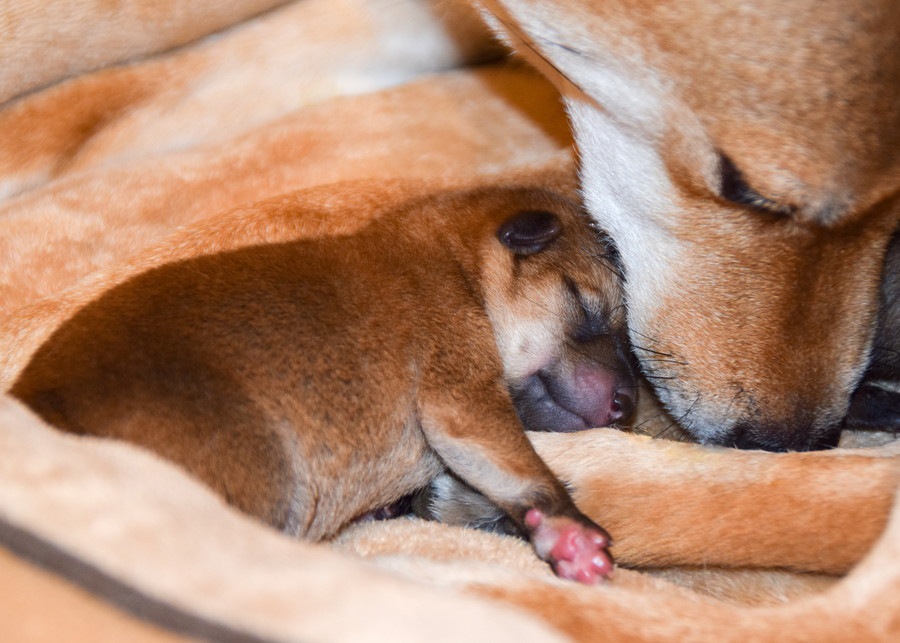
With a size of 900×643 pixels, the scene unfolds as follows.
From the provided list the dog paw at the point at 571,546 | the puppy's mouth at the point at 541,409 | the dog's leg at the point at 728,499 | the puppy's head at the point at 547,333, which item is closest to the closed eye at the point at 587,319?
the puppy's head at the point at 547,333

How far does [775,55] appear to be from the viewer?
1647 mm

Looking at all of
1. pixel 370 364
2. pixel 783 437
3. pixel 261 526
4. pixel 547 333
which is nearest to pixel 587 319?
pixel 547 333

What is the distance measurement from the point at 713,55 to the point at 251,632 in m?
1.19

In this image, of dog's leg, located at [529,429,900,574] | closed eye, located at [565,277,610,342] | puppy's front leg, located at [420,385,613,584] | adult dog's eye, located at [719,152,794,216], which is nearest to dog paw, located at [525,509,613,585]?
puppy's front leg, located at [420,385,613,584]

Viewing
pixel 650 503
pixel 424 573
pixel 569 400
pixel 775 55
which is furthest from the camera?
pixel 569 400

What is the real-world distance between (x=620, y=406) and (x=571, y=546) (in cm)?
49

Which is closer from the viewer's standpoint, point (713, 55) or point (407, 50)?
point (713, 55)

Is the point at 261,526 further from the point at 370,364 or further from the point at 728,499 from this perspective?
the point at 728,499

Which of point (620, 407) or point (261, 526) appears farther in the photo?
point (620, 407)

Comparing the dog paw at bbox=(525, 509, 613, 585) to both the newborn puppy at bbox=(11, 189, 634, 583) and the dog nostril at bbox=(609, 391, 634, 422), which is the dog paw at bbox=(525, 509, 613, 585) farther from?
the dog nostril at bbox=(609, 391, 634, 422)

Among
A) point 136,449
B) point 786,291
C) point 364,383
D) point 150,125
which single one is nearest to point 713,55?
point 786,291

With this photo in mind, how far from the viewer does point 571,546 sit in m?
1.60

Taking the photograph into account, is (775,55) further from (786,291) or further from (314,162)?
(314,162)

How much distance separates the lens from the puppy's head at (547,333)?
6.64ft
